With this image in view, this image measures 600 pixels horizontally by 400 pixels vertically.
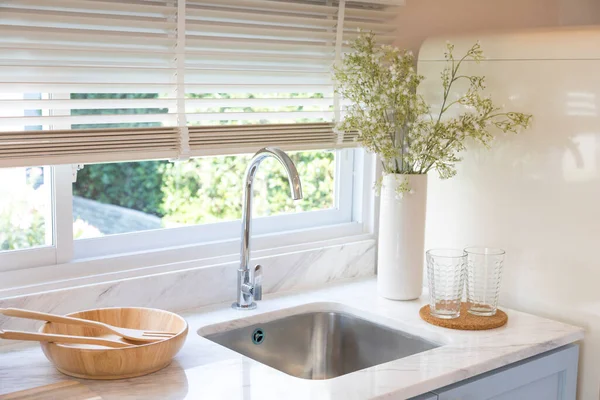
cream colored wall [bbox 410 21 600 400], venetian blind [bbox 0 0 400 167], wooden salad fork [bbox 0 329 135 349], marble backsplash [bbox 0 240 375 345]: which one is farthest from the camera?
cream colored wall [bbox 410 21 600 400]

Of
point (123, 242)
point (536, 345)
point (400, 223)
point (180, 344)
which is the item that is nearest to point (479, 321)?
point (536, 345)

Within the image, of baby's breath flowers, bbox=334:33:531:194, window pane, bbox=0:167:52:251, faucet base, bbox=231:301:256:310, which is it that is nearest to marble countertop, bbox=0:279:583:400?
faucet base, bbox=231:301:256:310

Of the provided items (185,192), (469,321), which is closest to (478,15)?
(469,321)

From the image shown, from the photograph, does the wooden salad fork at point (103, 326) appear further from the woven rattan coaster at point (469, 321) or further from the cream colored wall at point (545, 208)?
the cream colored wall at point (545, 208)

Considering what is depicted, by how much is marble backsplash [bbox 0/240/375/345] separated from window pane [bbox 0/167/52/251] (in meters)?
0.17

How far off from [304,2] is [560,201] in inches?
33.6

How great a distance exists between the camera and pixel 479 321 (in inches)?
77.7

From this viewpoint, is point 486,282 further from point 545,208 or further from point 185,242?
point 185,242

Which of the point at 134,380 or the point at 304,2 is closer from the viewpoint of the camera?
the point at 134,380

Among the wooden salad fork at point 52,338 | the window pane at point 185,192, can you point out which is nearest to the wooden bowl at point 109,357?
the wooden salad fork at point 52,338

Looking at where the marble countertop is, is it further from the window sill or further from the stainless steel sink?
the window sill

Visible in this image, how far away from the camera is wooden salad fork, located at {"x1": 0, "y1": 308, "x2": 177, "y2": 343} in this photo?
1.56m

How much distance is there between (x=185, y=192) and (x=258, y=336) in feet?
4.51

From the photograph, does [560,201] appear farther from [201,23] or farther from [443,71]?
[201,23]
